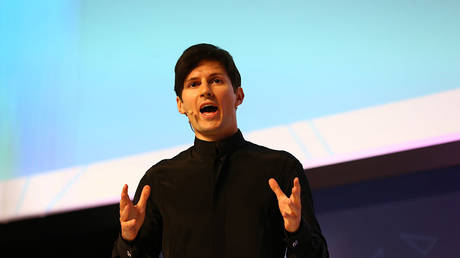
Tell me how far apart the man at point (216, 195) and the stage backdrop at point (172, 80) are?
85cm

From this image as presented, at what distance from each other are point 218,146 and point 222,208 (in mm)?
152

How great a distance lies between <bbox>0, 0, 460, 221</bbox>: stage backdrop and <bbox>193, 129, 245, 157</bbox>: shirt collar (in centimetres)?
89

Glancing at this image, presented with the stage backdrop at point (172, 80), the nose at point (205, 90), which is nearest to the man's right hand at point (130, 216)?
the nose at point (205, 90)

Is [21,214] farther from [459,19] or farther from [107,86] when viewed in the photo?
[459,19]

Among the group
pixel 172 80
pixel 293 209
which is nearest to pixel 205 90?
pixel 293 209

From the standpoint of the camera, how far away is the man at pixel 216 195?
3.35 ft

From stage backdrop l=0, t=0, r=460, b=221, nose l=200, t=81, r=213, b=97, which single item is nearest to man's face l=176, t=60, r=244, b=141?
nose l=200, t=81, r=213, b=97

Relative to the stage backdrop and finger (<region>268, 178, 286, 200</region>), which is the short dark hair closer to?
finger (<region>268, 178, 286, 200</region>)

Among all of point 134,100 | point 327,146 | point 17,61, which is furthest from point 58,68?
point 327,146

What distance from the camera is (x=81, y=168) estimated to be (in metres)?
2.35

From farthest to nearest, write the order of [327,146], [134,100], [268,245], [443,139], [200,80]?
[134,100]
[327,146]
[443,139]
[200,80]
[268,245]

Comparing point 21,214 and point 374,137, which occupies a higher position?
point 374,137

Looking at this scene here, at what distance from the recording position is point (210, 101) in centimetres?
111

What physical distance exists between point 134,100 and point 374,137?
3.76ft
